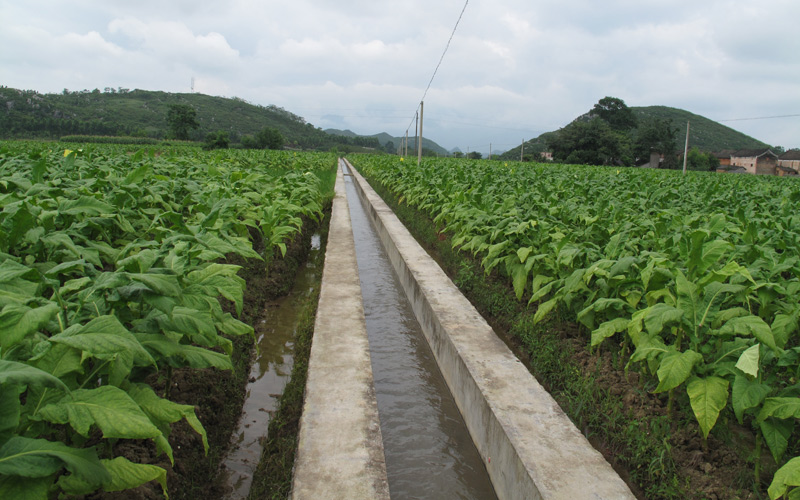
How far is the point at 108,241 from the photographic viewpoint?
3.63 metres

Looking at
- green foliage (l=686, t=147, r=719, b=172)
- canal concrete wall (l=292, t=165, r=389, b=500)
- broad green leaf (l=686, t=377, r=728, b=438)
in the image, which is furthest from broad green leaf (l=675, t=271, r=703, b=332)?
green foliage (l=686, t=147, r=719, b=172)

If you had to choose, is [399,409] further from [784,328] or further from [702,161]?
[702,161]

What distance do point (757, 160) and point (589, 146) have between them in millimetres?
27347

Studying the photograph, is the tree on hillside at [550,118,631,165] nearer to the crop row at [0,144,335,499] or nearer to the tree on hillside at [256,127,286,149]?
the tree on hillside at [256,127,286,149]

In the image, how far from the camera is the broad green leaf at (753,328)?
232cm

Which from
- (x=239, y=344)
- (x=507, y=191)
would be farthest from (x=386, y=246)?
(x=239, y=344)

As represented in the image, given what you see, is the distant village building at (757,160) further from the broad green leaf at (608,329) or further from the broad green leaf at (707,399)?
the broad green leaf at (707,399)

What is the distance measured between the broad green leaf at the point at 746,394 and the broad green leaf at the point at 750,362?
13cm

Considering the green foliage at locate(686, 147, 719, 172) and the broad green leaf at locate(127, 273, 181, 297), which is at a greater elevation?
the green foliage at locate(686, 147, 719, 172)

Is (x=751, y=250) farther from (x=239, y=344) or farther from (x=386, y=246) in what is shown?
(x=386, y=246)

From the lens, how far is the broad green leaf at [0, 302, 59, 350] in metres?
1.48

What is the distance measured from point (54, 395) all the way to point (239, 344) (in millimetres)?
2469

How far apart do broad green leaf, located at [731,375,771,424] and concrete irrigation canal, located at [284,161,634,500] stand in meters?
0.66

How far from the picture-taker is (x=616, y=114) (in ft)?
278
